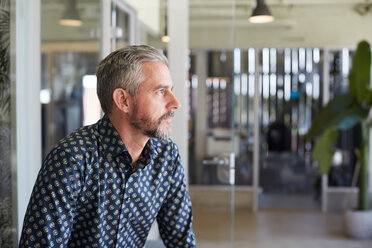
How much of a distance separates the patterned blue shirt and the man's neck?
0.03 meters

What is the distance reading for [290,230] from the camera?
5219 mm

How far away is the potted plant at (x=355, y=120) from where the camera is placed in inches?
176

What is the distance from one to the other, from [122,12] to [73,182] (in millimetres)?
1689

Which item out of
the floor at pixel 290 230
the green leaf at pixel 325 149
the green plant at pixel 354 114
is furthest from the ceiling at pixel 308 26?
the floor at pixel 290 230

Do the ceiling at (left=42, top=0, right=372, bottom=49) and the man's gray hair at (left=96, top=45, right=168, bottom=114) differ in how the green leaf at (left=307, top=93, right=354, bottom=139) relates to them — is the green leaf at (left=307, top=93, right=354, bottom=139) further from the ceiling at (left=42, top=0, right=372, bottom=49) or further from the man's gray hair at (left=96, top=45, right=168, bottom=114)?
the man's gray hair at (left=96, top=45, right=168, bottom=114)

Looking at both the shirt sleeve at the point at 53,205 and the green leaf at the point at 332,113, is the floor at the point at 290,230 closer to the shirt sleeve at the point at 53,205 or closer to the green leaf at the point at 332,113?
the green leaf at the point at 332,113

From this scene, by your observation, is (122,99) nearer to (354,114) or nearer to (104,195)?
(104,195)

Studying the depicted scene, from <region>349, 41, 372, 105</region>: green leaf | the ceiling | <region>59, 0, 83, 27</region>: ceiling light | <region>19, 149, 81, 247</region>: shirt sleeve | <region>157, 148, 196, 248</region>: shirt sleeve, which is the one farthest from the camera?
the ceiling

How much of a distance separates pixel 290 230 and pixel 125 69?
4.37 meters

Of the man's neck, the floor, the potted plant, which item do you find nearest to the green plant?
the potted plant

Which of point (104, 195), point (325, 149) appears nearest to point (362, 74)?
point (325, 149)

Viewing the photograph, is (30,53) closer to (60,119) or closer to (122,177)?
(122,177)

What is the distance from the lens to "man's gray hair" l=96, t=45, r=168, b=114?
1.32m

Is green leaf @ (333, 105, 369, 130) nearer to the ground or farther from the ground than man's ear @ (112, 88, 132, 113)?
nearer to the ground
